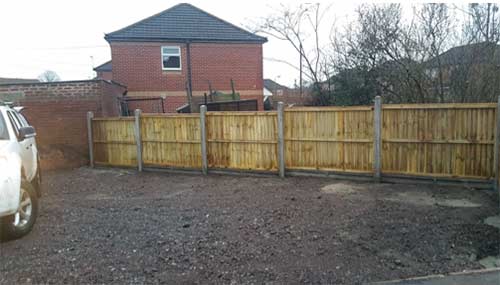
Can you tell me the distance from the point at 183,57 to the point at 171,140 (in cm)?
987

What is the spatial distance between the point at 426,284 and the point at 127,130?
9063 millimetres

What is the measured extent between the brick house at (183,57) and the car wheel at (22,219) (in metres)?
13.6

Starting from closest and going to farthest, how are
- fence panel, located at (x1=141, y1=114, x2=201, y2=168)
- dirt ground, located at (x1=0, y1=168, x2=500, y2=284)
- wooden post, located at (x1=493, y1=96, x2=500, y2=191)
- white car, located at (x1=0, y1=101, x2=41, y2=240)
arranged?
1. dirt ground, located at (x1=0, y1=168, x2=500, y2=284)
2. white car, located at (x1=0, y1=101, x2=41, y2=240)
3. wooden post, located at (x1=493, y1=96, x2=500, y2=191)
4. fence panel, located at (x1=141, y1=114, x2=201, y2=168)

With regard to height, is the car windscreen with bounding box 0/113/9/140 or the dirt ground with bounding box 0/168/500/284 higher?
the car windscreen with bounding box 0/113/9/140

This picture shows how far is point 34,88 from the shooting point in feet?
36.9

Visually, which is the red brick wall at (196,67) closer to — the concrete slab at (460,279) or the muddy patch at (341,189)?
the muddy patch at (341,189)

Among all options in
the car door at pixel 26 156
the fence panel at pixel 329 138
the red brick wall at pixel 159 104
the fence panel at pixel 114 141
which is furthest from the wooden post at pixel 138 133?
the red brick wall at pixel 159 104

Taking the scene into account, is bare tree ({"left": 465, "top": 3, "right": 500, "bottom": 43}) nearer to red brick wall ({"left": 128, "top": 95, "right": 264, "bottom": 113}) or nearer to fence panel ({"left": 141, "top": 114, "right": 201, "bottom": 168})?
fence panel ({"left": 141, "top": 114, "right": 201, "bottom": 168})

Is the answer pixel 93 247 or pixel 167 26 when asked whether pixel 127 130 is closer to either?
pixel 93 247

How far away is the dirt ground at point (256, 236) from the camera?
12.3 ft

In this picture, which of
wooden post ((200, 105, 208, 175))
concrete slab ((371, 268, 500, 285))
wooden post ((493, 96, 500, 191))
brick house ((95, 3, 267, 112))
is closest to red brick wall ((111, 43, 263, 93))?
brick house ((95, 3, 267, 112))

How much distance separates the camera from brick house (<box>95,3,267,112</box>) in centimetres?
1828

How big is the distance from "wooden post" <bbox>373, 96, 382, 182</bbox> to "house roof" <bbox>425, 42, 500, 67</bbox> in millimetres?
3884

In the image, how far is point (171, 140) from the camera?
33.2 ft
